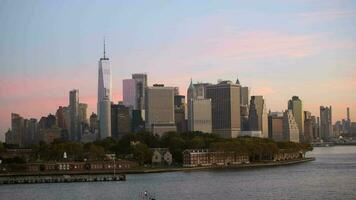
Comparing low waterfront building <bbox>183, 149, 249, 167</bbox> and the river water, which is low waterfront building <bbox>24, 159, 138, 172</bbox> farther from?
the river water

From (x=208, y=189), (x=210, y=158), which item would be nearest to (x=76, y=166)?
(x=210, y=158)

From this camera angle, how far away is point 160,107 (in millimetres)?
189500

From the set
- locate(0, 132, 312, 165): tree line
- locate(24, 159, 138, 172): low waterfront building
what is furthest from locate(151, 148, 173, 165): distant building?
locate(24, 159, 138, 172): low waterfront building

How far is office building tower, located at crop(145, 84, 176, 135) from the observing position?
617 feet

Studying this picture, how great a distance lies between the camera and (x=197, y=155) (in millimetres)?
96125

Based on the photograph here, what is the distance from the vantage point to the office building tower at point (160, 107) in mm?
188125

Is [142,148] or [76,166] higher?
[142,148]

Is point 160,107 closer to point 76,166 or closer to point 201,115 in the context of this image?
point 201,115

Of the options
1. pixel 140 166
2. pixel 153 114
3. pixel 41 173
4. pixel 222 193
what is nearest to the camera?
pixel 222 193

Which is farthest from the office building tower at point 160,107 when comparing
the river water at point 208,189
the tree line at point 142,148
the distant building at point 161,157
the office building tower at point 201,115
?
the river water at point 208,189

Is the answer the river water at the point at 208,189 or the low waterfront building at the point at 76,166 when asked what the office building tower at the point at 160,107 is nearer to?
the low waterfront building at the point at 76,166

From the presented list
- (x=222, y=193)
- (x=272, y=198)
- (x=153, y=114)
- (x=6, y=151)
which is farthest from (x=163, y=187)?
(x=153, y=114)

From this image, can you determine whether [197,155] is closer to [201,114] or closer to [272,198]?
[272,198]

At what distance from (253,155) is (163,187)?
4882cm
